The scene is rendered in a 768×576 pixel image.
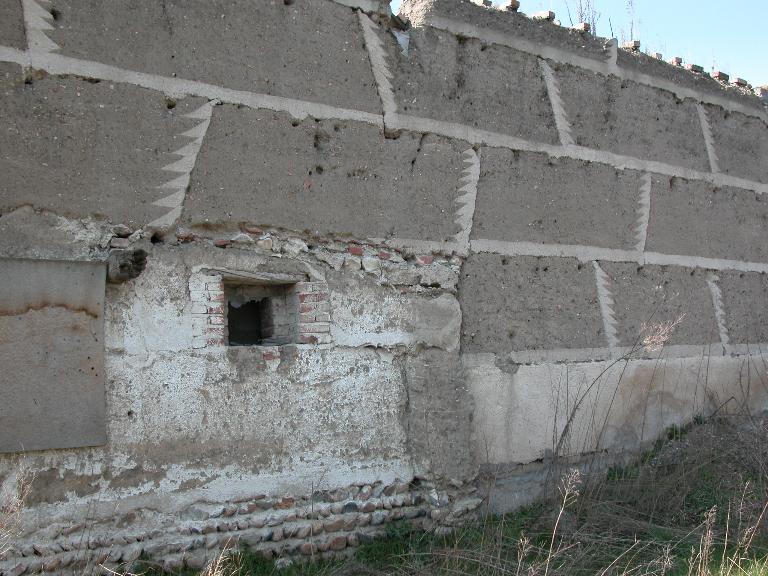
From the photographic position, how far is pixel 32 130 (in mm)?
3938

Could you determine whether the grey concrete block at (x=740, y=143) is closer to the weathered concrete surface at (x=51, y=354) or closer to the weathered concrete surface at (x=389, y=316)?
the weathered concrete surface at (x=389, y=316)

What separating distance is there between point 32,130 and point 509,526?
11.6 feet

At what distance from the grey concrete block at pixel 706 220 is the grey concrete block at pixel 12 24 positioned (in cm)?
463

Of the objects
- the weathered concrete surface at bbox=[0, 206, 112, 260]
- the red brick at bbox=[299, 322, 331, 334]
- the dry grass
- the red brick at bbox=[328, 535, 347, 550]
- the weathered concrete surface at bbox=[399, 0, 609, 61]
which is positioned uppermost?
the weathered concrete surface at bbox=[399, 0, 609, 61]

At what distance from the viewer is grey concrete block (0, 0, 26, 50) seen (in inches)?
152

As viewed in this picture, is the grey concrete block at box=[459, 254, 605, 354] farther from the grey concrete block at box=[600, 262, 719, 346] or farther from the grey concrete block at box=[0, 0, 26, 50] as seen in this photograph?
the grey concrete block at box=[0, 0, 26, 50]

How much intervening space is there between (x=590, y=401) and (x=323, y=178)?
8.45 ft

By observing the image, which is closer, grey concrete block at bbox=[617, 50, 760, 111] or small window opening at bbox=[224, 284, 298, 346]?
small window opening at bbox=[224, 284, 298, 346]

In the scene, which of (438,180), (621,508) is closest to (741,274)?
(621,508)

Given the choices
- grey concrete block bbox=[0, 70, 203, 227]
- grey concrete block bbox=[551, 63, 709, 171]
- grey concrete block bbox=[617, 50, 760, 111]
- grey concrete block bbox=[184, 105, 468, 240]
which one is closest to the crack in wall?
grey concrete block bbox=[0, 70, 203, 227]

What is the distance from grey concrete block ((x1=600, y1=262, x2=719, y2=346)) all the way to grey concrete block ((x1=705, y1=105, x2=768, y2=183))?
112 cm

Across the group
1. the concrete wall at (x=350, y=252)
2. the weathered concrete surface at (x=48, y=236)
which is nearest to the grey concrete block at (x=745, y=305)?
the concrete wall at (x=350, y=252)

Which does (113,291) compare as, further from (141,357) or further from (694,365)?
(694,365)

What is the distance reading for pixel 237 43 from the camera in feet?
15.0
